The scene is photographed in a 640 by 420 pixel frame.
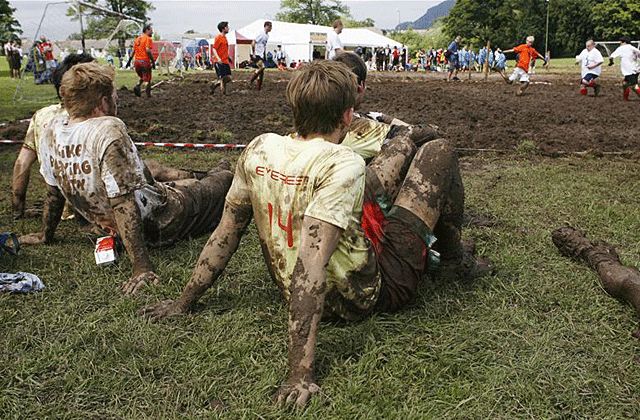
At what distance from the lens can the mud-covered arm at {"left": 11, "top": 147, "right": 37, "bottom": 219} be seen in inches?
186

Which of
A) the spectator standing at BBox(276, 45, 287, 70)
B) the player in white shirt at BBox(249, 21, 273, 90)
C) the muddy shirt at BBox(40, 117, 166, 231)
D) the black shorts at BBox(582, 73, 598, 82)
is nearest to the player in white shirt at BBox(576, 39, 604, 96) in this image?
the black shorts at BBox(582, 73, 598, 82)

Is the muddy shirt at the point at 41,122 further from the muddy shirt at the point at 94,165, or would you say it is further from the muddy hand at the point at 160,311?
the muddy hand at the point at 160,311

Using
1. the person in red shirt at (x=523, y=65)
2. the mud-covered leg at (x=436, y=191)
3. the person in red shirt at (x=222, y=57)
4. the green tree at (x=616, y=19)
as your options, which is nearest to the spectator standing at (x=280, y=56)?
the green tree at (x=616, y=19)

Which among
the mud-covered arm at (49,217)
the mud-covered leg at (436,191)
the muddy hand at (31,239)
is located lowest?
the muddy hand at (31,239)

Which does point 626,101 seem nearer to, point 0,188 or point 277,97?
point 277,97

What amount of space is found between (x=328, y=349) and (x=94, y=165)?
77.9 inches

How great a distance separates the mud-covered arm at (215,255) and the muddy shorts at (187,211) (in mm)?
1164

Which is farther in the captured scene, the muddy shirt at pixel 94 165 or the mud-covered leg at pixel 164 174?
the mud-covered leg at pixel 164 174

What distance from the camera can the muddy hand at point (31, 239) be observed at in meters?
4.27

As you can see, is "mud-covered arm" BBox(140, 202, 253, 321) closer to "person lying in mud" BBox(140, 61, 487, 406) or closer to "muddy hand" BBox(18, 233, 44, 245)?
"person lying in mud" BBox(140, 61, 487, 406)

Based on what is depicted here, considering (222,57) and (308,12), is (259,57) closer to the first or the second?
(222,57)

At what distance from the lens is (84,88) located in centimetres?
368

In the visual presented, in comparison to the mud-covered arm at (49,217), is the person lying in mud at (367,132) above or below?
above

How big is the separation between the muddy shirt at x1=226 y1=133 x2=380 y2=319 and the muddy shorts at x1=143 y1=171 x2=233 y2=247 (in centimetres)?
152
